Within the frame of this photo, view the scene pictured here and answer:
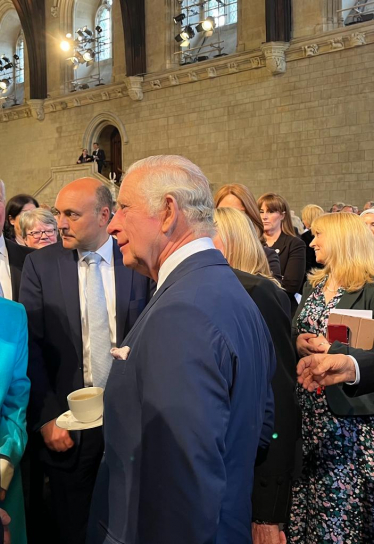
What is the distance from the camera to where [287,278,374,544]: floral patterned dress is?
2.39 m

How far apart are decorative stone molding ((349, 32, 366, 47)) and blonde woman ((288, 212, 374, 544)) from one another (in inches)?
417

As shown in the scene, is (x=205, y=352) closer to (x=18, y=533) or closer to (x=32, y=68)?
(x=18, y=533)

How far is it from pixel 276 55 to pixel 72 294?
11.9m

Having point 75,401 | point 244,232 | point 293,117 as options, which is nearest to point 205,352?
point 75,401

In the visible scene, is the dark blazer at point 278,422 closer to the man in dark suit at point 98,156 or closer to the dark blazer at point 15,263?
the dark blazer at point 15,263

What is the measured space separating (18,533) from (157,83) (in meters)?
15.1

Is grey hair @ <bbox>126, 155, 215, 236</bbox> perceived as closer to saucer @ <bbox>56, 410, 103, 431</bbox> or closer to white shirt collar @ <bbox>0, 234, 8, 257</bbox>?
saucer @ <bbox>56, 410, 103, 431</bbox>

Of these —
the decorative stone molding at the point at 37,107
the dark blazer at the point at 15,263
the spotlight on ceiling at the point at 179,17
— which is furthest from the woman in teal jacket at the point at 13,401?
the decorative stone molding at the point at 37,107

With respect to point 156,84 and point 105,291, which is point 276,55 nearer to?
point 156,84

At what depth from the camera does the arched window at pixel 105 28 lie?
1803 centimetres

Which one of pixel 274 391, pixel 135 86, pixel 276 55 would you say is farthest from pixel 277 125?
pixel 274 391

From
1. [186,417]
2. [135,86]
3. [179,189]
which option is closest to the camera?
[186,417]

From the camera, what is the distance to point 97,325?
2.41m

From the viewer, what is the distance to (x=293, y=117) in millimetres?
13070
